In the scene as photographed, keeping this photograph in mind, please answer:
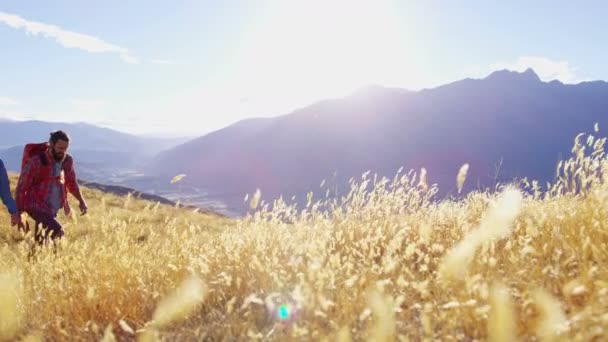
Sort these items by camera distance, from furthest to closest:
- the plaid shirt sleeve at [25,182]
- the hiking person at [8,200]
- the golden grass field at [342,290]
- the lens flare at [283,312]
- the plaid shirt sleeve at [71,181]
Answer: the plaid shirt sleeve at [71,181] < the plaid shirt sleeve at [25,182] < the hiking person at [8,200] < the lens flare at [283,312] < the golden grass field at [342,290]

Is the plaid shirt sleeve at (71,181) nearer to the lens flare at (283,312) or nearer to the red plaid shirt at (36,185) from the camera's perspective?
the red plaid shirt at (36,185)

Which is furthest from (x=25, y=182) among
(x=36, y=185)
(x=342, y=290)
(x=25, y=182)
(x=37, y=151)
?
(x=342, y=290)

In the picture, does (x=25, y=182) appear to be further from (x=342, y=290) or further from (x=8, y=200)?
(x=342, y=290)

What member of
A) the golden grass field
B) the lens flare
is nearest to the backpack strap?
the golden grass field

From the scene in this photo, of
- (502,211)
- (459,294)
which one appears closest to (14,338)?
(459,294)

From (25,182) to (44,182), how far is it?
23 cm

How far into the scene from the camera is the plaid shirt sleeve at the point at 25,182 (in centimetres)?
641

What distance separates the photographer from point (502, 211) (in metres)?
4.48

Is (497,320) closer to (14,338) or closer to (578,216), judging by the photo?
(578,216)

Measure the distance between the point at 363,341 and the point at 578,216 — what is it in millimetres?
2185

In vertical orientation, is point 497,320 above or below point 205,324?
above

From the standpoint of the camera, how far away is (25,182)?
6.42 m

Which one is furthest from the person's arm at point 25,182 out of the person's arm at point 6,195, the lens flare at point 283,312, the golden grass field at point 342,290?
the lens flare at point 283,312

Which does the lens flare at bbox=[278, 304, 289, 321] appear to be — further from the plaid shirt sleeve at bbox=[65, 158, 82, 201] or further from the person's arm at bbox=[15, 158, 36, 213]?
the plaid shirt sleeve at bbox=[65, 158, 82, 201]
